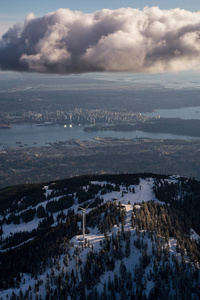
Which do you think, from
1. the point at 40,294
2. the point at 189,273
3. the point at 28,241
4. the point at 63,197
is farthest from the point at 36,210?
the point at 189,273

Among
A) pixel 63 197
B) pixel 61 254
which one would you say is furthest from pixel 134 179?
pixel 61 254

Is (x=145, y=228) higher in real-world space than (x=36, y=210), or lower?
higher

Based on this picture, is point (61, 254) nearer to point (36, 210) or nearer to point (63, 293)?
point (63, 293)

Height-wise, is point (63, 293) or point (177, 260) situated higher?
point (177, 260)

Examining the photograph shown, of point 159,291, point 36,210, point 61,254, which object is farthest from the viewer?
point 36,210

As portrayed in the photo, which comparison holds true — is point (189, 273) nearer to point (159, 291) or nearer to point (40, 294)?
point (159, 291)

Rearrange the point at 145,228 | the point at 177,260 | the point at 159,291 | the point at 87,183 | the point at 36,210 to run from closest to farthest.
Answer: the point at 159,291 < the point at 177,260 < the point at 145,228 < the point at 36,210 < the point at 87,183

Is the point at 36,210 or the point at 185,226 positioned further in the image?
the point at 36,210
